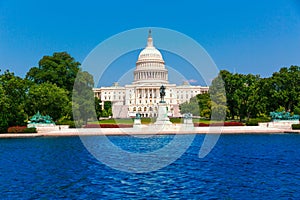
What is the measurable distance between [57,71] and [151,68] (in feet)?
233

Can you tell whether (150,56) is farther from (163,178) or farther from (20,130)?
(163,178)

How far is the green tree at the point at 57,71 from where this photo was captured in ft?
181

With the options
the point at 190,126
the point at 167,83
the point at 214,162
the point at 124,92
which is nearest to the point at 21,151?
the point at 214,162

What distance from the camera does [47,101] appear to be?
45812 mm

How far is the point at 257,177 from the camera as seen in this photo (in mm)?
15711

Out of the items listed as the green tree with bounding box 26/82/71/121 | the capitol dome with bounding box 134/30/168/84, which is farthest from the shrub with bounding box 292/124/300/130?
the capitol dome with bounding box 134/30/168/84

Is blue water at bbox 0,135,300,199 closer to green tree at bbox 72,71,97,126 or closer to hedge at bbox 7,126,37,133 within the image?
hedge at bbox 7,126,37,133

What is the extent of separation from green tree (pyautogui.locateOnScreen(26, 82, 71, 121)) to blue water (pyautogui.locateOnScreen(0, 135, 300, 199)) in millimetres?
23554

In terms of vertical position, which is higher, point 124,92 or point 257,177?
point 124,92

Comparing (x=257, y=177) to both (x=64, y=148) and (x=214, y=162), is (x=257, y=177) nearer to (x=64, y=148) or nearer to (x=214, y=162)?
(x=214, y=162)

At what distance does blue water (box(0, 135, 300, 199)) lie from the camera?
43.7 feet

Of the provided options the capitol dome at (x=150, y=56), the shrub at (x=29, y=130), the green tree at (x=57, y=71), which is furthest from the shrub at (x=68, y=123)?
the capitol dome at (x=150, y=56)

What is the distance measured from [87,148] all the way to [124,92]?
117 m

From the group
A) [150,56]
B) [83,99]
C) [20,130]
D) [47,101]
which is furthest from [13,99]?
[150,56]
